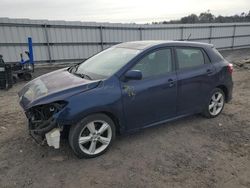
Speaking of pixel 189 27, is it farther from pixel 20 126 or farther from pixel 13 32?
pixel 20 126

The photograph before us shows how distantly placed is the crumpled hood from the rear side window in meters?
1.71

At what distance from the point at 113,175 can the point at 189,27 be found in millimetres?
18094

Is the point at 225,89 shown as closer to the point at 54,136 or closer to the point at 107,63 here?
the point at 107,63

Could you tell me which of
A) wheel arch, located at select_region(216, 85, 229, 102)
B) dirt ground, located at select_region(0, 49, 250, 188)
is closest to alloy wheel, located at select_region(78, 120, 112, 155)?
dirt ground, located at select_region(0, 49, 250, 188)

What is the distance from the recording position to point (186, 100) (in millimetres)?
4594

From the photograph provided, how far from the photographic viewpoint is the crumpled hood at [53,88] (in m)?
3.39

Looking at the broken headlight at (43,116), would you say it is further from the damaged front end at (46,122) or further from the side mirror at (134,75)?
the side mirror at (134,75)

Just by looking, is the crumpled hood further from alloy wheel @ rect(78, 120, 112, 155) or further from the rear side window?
the rear side window

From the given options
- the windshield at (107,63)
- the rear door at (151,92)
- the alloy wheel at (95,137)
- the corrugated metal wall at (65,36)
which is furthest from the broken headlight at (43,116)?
the corrugated metal wall at (65,36)

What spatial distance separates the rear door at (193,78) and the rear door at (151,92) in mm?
192

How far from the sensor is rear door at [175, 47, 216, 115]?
4.47m

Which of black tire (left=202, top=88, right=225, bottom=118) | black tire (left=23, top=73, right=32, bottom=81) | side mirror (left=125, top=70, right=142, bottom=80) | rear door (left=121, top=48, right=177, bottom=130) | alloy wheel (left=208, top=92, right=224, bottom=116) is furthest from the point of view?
black tire (left=23, top=73, right=32, bottom=81)

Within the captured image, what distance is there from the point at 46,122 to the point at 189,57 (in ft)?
9.44

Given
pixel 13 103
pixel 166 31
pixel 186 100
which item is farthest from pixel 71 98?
pixel 166 31
